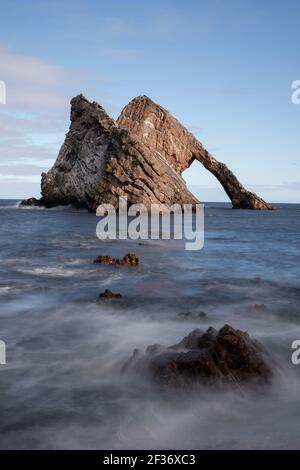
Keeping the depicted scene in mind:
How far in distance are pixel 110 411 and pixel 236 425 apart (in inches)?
70.5

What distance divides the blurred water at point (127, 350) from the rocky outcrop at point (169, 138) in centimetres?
6469

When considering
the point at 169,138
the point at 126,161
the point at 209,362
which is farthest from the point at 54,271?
the point at 169,138

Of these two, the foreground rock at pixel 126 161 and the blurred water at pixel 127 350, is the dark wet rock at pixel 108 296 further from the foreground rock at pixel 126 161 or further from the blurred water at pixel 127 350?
the foreground rock at pixel 126 161

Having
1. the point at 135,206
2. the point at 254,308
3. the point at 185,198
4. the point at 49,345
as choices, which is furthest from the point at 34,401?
the point at 185,198

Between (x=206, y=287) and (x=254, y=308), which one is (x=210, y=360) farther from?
(x=206, y=287)

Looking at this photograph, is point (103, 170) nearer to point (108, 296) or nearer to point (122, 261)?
point (122, 261)

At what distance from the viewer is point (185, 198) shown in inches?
2886

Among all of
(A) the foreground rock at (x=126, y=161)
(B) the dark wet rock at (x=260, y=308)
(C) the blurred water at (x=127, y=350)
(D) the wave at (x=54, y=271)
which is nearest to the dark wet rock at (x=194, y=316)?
(C) the blurred water at (x=127, y=350)

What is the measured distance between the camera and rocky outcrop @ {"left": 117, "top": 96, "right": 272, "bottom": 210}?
8425 centimetres

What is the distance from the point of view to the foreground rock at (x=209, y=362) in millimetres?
7324

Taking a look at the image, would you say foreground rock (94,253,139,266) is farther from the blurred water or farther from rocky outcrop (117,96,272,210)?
rocky outcrop (117,96,272,210)

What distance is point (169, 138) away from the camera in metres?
85.1

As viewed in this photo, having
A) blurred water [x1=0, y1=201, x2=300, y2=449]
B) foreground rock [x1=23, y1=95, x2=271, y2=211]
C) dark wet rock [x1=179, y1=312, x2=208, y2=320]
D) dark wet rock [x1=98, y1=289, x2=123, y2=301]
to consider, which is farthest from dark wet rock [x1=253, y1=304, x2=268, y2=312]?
foreground rock [x1=23, y1=95, x2=271, y2=211]
